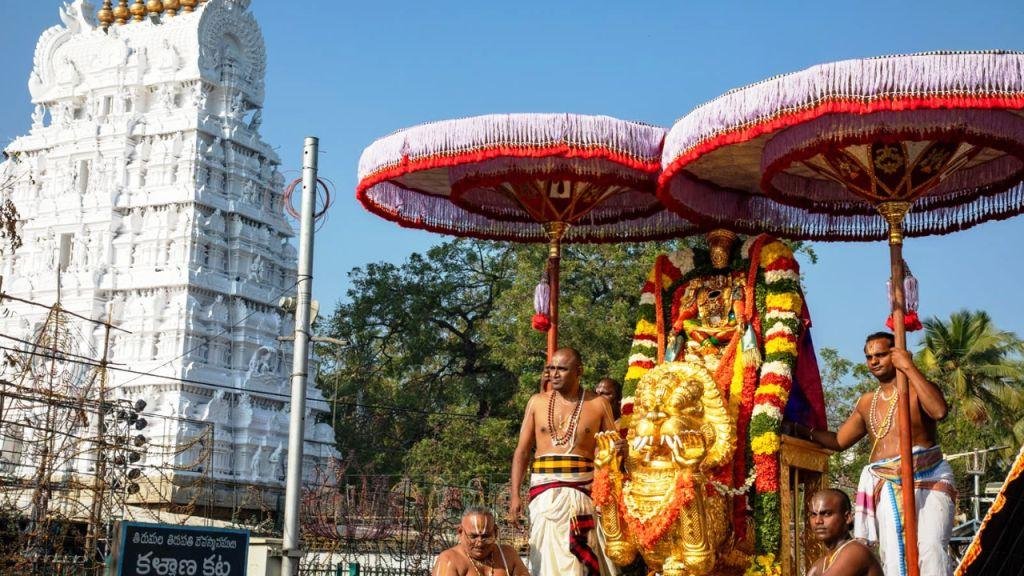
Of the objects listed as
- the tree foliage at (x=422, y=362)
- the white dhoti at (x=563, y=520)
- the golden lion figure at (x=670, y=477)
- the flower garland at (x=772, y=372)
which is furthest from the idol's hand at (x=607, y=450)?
the tree foliage at (x=422, y=362)

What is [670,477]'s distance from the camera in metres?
9.37

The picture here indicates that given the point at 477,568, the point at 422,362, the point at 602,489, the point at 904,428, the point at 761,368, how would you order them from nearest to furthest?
the point at 477,568 < the point at 904,428 < the point at 602,489 < the point at 761,368 < the point at 422,362

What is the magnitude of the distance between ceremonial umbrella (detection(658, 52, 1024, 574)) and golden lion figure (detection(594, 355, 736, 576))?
64.6 inches

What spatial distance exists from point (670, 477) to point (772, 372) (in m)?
1.44

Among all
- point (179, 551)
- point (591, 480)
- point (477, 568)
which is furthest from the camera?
point (179, 551)

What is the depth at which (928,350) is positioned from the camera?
2697 cm

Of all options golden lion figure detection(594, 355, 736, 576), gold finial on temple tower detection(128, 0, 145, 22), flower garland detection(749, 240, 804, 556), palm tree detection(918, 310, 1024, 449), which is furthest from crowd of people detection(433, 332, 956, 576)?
gold finial on temple tower detection(128, 0, 145, 22)

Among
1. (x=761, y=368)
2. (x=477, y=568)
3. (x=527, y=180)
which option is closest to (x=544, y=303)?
(x=527, y=180)

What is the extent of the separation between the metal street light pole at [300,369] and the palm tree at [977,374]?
1743 cm

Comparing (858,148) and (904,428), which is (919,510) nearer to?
(904,428)

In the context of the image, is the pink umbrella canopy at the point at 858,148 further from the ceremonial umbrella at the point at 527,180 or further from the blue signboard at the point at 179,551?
the blue signboard at the point at 179,551

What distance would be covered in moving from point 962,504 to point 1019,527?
20.4 m

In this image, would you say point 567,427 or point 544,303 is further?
point 544,303

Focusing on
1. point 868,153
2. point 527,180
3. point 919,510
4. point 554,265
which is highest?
point 527,180
